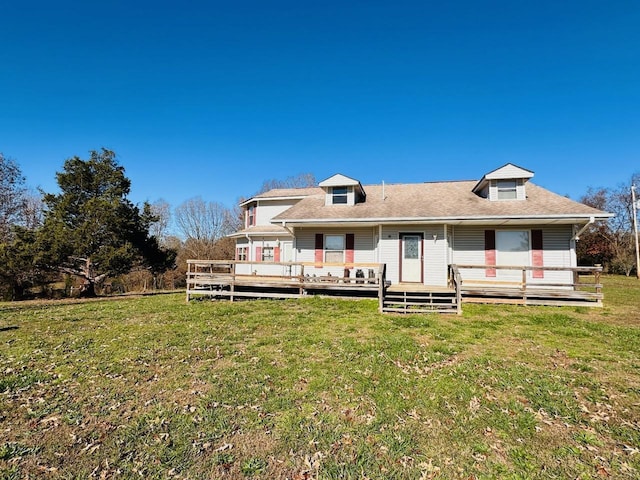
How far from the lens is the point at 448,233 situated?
13.3 metres

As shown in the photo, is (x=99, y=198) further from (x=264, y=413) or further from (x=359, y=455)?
(x=359, y=455)

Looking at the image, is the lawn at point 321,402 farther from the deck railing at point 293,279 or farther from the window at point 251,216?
the window at point 251,216

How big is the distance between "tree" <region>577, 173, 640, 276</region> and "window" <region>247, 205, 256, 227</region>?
32.4m

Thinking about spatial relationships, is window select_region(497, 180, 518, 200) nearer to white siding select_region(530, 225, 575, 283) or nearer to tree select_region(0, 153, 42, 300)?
white siding select_region(530, 225, 575, 283)

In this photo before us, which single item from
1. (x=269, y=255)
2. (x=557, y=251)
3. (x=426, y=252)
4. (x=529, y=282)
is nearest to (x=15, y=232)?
(x=269, y=255)

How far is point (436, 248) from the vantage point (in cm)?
1310

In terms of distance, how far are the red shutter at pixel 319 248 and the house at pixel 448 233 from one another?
1.9 inches

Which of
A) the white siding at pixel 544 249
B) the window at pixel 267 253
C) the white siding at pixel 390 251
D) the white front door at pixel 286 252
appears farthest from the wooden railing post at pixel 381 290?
the window at pixel 267 253

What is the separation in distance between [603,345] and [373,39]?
15.1 meters

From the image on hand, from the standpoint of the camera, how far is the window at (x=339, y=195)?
15500 mm

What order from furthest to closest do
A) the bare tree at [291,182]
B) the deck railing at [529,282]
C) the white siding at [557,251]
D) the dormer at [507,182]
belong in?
the bare tree at [291,182] → the dormer at [507,182] → the white siding at [557,251] → the deck railing at [529,282]

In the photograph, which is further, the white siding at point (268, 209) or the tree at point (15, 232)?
the white siding at point (268, 209)

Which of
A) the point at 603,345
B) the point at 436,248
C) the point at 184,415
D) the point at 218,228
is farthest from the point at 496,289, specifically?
the point at 218,228

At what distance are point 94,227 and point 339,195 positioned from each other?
13.0 m
